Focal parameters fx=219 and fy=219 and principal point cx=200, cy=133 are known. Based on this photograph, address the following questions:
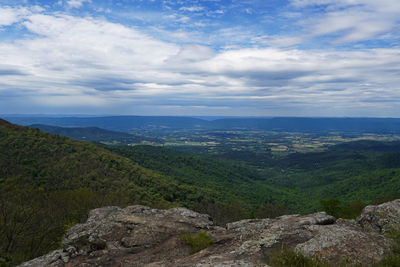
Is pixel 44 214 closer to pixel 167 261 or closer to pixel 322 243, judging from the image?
pixel 167 261

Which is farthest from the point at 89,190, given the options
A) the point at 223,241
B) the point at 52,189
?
the point at 223,241

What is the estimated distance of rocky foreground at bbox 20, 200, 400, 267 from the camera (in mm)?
9695

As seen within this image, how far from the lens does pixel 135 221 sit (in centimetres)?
1600

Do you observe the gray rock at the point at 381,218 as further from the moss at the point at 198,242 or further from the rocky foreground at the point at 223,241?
the moss at the point at 198,242

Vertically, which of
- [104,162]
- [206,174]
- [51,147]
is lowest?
[206,174]

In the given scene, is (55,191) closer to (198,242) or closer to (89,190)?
(89,190)

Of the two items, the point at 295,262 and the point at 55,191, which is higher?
the point at 295,262

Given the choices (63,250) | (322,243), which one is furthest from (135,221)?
(322,243)

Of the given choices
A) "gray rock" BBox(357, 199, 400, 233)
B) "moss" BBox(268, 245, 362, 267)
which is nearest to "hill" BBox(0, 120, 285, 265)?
"moss" BBox(268, 245, 362, 267)

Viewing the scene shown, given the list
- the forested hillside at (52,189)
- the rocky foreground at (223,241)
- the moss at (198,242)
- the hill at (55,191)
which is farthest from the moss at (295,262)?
the forested hillside at (52,189)

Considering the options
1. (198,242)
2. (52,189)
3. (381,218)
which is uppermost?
(381,218)

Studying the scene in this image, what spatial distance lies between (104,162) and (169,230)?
Answer: 72108 millimetres

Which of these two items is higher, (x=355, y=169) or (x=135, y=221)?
(x=135, y=221)

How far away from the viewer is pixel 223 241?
12414 mm
